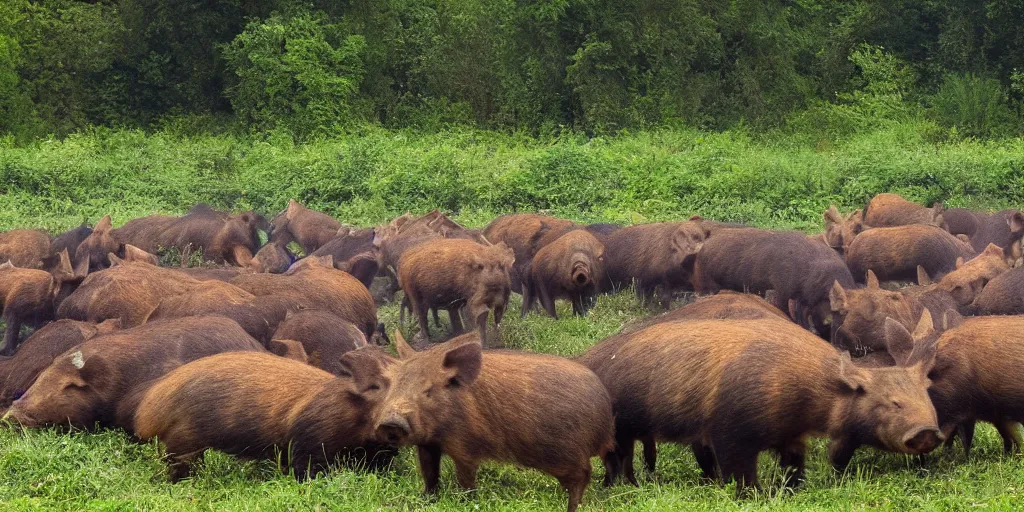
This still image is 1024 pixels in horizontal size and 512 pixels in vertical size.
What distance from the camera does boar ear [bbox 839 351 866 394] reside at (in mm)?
6031

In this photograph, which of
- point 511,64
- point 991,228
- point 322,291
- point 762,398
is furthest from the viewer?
point 511,64

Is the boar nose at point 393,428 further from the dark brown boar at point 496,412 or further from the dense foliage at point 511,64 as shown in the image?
the dense foliage at point 511,64

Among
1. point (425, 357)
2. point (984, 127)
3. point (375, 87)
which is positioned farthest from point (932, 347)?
point (375, 87)

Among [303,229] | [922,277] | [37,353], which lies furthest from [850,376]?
[303,229]

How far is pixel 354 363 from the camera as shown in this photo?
243 inches

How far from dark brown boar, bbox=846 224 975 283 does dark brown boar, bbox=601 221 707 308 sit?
1603 mm

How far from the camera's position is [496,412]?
6.07m

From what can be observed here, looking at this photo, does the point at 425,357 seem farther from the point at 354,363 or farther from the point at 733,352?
the point at 733,352

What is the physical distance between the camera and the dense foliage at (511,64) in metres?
24.8

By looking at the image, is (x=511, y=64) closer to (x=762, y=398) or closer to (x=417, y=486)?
(x=417, y=486)

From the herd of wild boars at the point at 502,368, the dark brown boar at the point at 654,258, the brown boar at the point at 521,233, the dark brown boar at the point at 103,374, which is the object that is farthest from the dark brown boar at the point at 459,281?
the dark brown boar at the point at 103,374

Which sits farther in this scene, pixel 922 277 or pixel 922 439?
pixel 922 277

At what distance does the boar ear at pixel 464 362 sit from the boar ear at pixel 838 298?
3.73m

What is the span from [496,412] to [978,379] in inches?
106
